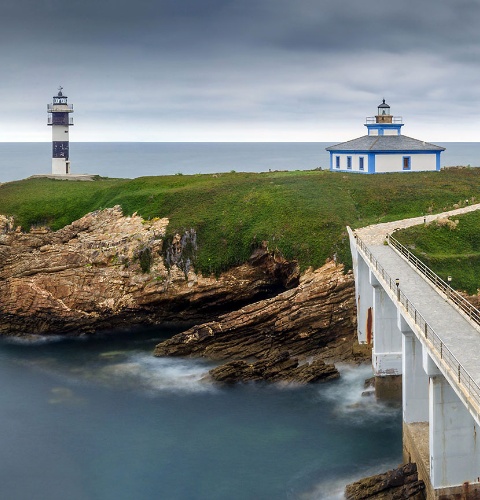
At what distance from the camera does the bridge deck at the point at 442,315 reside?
2259cm

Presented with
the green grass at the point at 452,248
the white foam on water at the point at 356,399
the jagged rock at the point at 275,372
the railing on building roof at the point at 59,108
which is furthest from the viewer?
the railing on building roof at the point at 59,108

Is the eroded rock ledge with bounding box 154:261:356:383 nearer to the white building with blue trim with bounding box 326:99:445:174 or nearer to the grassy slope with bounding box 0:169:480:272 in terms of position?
the grassy slope with bounding box 0:169:480:272

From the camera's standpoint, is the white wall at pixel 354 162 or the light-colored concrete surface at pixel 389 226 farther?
the white wall at pixel 354 162

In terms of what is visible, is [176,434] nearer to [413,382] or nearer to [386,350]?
[386,350]

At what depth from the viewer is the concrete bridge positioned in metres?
22.8

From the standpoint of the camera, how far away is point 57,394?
132 ft

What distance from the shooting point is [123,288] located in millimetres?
51281

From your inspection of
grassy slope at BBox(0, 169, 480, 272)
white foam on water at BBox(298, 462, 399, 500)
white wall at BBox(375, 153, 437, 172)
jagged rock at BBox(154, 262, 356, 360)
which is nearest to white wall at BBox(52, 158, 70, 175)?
grassy slope at BBox(0, 169, 480, 272)

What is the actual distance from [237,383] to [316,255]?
12190mm

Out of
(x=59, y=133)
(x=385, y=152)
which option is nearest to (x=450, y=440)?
(x=385, y=152)

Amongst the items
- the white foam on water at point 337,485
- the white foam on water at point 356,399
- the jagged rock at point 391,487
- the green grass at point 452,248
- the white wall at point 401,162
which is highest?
the white wall at point 401,162

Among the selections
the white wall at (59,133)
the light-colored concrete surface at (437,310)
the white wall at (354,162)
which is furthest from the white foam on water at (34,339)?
the white wall at (59,133)

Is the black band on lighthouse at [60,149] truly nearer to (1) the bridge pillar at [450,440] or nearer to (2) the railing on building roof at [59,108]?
(2) the railing on building roof at [59,108]

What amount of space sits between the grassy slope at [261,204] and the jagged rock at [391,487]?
21241 millimetres
